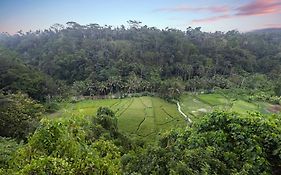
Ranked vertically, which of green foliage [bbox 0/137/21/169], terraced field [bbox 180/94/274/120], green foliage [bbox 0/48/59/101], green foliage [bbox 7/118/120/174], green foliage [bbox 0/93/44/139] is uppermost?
green foliage [bbox 7/118/120/174]

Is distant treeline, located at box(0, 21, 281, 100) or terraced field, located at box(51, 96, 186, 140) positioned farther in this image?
distant treeline, located at box(0, 21, 281, 100)

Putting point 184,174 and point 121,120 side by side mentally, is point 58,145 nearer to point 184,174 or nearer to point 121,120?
point 184,174

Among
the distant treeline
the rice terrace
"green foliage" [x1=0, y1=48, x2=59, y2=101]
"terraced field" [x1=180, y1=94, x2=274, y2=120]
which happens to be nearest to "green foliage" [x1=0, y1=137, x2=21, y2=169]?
the rice terrace

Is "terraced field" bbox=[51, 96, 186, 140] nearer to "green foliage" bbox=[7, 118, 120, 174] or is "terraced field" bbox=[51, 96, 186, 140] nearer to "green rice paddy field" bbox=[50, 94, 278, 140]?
"green rice paddy field" bbox=[50, 94, 278, 140]

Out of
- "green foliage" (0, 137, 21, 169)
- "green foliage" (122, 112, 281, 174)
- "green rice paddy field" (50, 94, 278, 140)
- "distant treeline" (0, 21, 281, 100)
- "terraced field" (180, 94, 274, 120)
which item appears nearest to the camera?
"green foliage" (122, 112, 281, 174)

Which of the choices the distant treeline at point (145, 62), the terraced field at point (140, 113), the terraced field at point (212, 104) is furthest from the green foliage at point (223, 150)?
the distant treeline at point (145, 62)

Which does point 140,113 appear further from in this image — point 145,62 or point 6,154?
point 6,154

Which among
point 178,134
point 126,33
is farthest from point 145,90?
point 178,134

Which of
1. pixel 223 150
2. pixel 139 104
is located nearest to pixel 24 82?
pixel 139 104

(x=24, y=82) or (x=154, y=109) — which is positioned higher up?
(x=24, y=82)

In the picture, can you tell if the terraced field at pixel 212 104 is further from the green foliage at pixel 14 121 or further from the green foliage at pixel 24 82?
the green foliage at pixel 14 121
